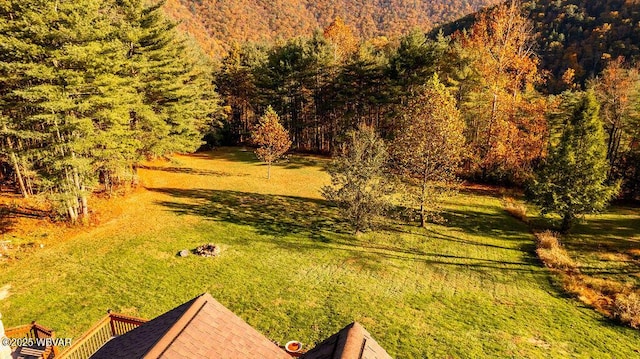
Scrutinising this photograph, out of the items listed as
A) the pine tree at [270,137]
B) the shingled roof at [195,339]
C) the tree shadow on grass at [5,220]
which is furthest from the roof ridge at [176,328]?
the pine tree at [270,137]

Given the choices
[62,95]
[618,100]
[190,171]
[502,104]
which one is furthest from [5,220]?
[618,100]

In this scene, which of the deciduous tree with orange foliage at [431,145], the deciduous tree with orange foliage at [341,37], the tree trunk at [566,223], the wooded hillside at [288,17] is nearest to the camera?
the deciduous tree with orange foliage at [431,145]

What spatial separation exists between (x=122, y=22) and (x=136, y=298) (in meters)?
25.3

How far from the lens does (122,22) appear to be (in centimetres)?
3064

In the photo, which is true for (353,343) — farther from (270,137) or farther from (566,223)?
(270,137)

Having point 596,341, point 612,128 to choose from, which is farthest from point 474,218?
point 612,128

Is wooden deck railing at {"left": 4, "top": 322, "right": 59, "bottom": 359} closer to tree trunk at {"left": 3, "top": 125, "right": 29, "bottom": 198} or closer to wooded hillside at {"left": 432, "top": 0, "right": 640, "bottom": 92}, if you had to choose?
tree trunk at {"left": 3, "top": 125, "right": 29, "bottom": 198}

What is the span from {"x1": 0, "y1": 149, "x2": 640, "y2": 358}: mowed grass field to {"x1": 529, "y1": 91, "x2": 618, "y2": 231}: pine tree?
163 inches

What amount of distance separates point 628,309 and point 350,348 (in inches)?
748

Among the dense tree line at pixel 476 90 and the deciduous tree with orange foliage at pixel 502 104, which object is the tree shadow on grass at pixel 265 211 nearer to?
the dense tree line at pixel 476 90

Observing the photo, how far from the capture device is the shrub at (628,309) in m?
17.7

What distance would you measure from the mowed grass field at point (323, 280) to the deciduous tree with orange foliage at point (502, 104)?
1224cm

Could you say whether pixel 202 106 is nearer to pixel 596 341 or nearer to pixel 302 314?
pixel 302 314

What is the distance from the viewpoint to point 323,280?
811 inches
